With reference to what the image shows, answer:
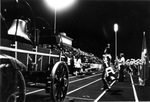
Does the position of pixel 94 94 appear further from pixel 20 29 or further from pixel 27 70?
pixel 20 29

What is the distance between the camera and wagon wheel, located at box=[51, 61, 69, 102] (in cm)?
399

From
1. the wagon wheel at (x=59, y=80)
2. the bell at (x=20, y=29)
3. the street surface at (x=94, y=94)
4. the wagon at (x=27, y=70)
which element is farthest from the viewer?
the street surface at (x=94, y=94)

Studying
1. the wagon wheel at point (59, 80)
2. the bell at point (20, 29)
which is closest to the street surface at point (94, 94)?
the wagon wheel at point (59, 80)

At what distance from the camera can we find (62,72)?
4.45 metres

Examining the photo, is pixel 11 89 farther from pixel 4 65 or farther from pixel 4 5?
pixel 4 5

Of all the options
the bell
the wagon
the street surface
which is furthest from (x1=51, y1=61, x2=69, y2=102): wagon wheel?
the bell

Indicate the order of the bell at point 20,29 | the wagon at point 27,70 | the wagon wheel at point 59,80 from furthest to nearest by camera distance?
1. the wagon wheel at point 59,80
2. the bell at point 20,29
3. the wagon at point 27,70

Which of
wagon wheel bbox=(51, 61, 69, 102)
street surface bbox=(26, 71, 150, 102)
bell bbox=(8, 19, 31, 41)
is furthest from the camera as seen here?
street surface bbox=(26, 71, 150, 102)

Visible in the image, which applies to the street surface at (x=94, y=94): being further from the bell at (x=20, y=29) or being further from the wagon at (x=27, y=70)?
the bell at (x=20, y=29)

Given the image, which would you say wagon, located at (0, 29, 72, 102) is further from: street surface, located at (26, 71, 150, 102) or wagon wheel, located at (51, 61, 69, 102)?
street surface, located at (26, 71, 150, 102)

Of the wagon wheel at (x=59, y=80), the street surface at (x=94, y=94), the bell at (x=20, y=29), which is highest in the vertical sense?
the bell at (x=20, y=29)

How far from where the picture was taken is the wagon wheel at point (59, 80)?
3.99 m

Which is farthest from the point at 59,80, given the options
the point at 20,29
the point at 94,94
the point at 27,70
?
the point at 94,94

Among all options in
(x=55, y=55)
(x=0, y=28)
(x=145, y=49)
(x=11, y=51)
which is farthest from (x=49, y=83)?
(x=145, y=49)
